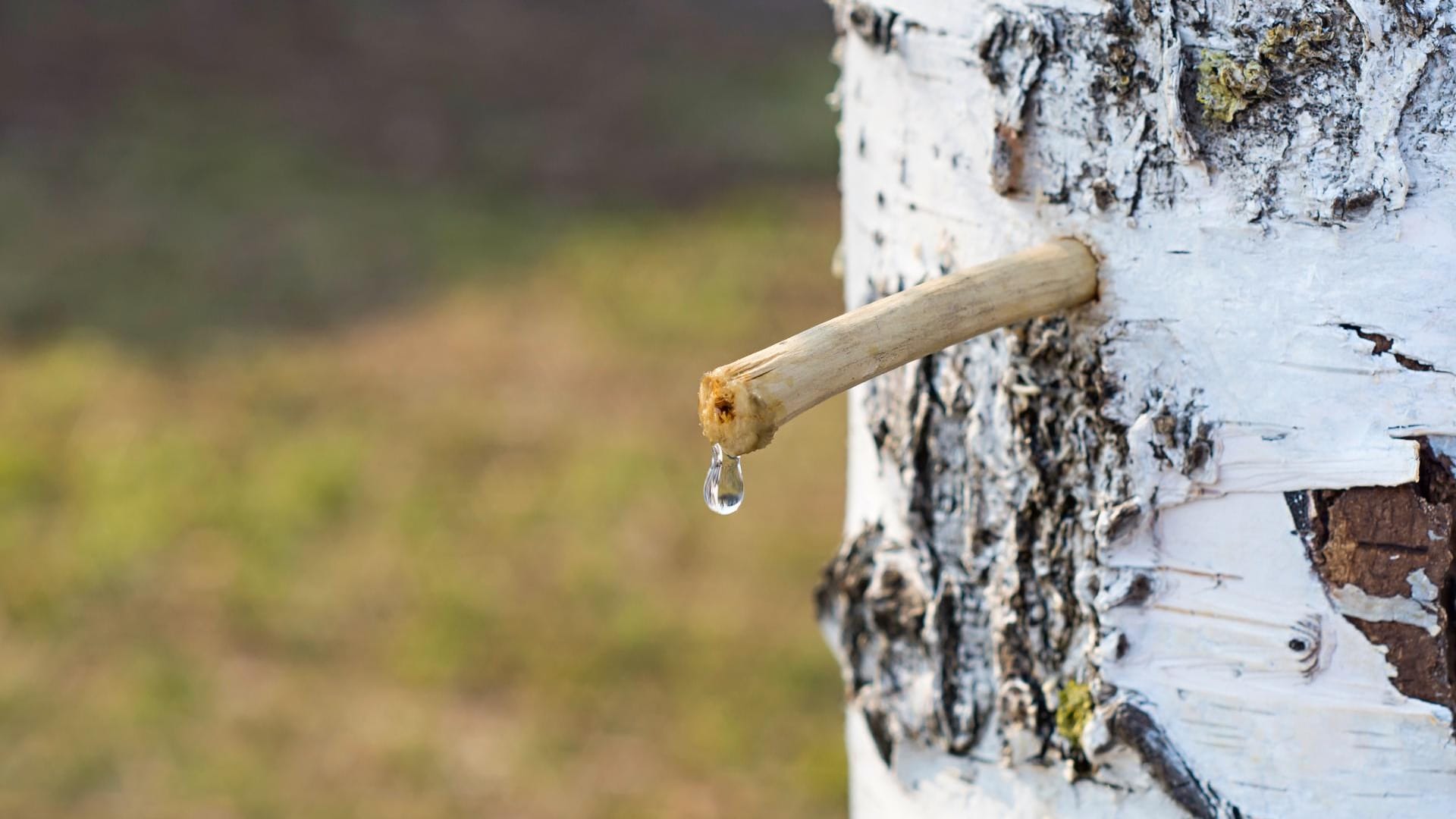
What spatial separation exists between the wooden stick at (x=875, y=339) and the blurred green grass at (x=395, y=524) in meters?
1.80

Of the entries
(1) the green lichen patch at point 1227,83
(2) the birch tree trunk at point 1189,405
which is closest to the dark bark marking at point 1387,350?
(2) the birch tree trunk at point 1189,405

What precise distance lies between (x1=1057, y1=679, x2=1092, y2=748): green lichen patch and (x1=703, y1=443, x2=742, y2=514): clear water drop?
0.66 ft

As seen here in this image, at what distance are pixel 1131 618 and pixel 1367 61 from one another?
280mm

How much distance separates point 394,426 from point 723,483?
2.80 m

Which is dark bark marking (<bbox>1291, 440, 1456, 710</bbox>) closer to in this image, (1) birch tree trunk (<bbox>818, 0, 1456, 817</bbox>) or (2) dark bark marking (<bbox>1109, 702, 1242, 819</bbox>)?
(1) birch tree trunk (<bbox>818, 0, 1456, 817</bbox>)

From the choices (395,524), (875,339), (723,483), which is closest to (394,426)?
(395,524)

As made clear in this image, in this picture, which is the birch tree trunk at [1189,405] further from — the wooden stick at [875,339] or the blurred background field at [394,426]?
the blurred background field at [394,426]

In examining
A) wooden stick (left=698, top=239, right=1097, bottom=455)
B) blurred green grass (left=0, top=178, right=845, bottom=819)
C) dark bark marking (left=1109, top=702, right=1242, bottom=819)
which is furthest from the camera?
blurred green grass (left=0, top=178, right=845, bottom=819)

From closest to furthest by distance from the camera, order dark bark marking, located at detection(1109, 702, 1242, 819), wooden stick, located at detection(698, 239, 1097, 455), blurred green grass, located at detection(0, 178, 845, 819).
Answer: wooden stick, located at detection(698, 239, 1097, 455) → dark bark marking, located at detection(1109, 702, 1242, 819) → blurred green grass, located at detection(0, 178, 845, 819)

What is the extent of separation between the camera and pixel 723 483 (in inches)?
25.4

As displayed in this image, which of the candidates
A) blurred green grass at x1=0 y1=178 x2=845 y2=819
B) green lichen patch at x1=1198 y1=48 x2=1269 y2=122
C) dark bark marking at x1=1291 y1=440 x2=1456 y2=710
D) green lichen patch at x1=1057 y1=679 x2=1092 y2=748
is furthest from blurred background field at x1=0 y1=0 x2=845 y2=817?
green lichen patch at x1=1198 y1=48 x2=1269 y2=122

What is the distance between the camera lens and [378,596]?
2723 mm

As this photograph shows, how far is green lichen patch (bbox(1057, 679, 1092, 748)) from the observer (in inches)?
26.9

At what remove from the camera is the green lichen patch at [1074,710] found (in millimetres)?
684
